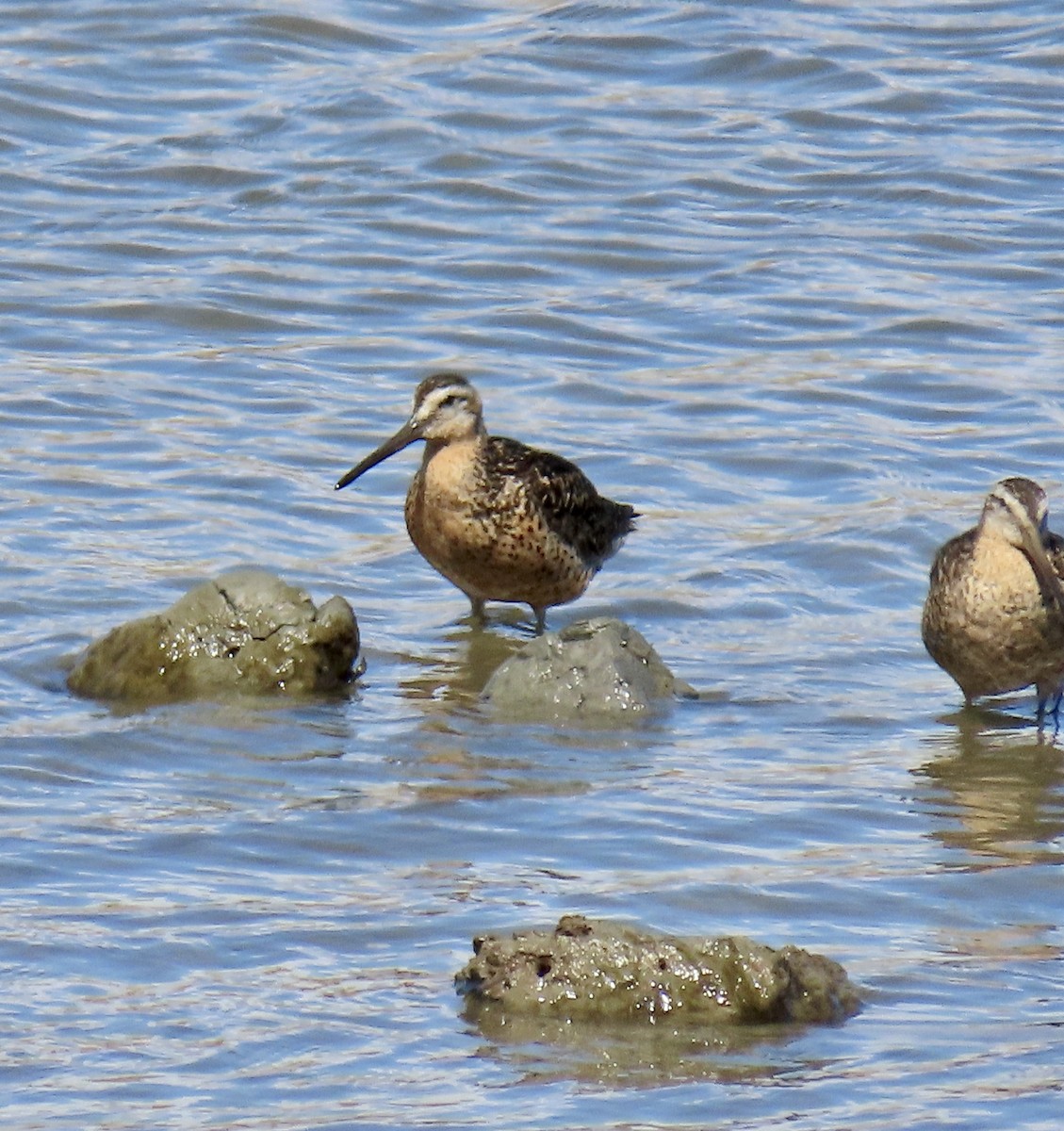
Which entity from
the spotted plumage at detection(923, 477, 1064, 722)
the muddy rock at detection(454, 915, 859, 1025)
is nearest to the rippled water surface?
the muddy rock at detection(454, 915, 859, 1025)

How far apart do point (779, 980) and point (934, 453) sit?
5633 millimetres

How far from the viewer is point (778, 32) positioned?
16094 mm

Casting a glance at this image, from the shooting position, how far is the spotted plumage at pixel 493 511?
8445 mm

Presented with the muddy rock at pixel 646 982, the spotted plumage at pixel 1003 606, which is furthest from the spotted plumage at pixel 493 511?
the muddy rock at pixel 646 982

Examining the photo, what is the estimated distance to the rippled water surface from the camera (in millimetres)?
4672

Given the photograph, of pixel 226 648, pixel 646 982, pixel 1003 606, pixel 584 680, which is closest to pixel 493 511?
pixel 584 680

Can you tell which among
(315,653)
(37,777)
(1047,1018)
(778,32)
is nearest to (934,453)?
(315,653)

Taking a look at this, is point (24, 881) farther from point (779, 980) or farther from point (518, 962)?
point (779, 980)

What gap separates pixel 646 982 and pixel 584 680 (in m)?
2.49

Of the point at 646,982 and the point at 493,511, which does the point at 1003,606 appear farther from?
the point at 646,982

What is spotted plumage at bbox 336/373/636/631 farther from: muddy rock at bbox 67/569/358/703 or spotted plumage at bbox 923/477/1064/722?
spotted plumage at bbox 923/477/1064/722

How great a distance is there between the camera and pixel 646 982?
4.68 m

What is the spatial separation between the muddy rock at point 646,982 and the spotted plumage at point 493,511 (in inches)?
149

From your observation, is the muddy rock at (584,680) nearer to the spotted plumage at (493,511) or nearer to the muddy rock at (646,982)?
the spotted plumage at (493,511)
